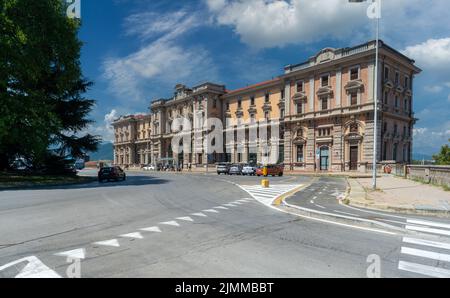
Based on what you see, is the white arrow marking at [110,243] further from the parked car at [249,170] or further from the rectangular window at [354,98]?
the rectangular window at [354,98]

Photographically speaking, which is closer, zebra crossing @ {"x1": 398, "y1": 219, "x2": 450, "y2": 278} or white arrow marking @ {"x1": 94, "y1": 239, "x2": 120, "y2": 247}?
zebra crossing @ {"x1": 398, "y1": 219, "x2": 450, "y2": 278}

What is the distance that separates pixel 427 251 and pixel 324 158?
4171cm

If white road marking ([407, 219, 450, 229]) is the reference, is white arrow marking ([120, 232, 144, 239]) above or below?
below

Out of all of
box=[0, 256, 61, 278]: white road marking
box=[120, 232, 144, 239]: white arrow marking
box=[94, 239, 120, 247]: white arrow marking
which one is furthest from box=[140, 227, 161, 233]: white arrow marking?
box=[0, 256, 61, 278]: white road marking

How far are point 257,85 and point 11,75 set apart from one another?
146ft

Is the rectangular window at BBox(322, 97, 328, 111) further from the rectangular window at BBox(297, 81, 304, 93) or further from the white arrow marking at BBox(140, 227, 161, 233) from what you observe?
the white arrow marking at BBox(140, 227, 161, 233)

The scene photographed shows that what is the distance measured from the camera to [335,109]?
43.6 meters

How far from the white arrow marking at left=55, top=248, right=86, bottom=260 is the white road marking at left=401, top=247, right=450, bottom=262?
248 inches

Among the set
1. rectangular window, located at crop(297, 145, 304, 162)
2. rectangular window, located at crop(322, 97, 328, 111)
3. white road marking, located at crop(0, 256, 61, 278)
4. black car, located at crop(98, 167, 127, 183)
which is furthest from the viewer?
rectangular window, located at crop(297, 145, 304, 162)

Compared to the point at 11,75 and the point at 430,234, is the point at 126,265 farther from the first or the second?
the point at 11,75

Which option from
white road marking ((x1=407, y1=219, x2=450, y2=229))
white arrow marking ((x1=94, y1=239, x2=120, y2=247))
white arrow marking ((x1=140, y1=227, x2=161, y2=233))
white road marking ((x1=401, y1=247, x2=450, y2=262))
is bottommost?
white arrow marking ((x1=140, y1=227, x2=161, y2=233))

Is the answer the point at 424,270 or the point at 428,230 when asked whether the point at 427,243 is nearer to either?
the point at 428,230

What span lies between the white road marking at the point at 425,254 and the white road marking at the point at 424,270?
0.65 meters

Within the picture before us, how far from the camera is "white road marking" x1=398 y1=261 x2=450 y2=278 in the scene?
172 inches
